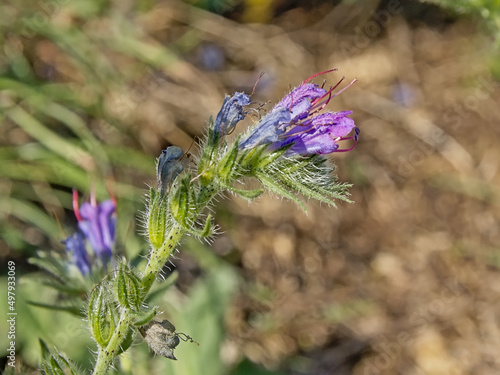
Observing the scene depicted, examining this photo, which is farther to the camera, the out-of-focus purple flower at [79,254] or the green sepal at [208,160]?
the out-of-focus purple flower at [79,254]

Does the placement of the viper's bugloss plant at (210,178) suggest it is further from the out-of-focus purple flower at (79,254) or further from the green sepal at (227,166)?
the out-of-focus purple flower at (79,254)

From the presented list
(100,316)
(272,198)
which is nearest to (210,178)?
(100,316)

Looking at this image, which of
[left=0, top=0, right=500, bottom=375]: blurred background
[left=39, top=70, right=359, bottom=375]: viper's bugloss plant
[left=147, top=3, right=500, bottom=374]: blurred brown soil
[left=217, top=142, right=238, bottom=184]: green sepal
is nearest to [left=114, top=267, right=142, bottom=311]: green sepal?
[left=39, top=70, right=359, bottom=375]: viper's bugloss plant

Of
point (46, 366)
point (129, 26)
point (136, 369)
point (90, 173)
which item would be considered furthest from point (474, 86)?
point (46, 366)

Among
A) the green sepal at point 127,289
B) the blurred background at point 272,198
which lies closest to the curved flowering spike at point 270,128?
the green sepal at point 127,289

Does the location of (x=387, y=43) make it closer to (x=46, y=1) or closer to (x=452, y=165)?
(x=452, y=165)

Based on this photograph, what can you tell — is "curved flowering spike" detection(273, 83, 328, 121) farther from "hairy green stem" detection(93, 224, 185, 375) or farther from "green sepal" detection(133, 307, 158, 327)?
"green sepal" detection(133, 307, 158, 327)
